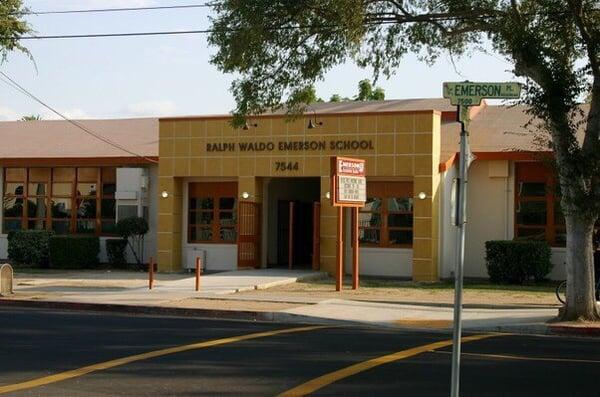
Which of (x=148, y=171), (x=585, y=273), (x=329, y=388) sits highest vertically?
(x=148, y=171)

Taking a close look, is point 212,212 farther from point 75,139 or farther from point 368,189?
point 75,139

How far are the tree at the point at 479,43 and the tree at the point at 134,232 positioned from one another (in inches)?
459

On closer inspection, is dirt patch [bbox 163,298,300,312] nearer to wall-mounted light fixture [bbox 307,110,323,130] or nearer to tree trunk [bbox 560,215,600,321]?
tree trunk [bbox 560,215,600,321]

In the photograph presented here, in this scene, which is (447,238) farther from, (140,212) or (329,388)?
(329,388)

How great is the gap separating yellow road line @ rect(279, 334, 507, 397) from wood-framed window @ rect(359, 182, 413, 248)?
12.9 meters

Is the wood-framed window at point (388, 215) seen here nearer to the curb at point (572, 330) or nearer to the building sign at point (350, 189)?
the building sign at point (350, 189)

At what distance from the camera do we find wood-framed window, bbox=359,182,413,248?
27609mm

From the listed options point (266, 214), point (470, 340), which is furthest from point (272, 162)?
point (470, 340)

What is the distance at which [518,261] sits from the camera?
25797 mm

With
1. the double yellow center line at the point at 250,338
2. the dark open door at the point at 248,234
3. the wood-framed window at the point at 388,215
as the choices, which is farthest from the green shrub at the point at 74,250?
the double yellow center line at the point at 250,338

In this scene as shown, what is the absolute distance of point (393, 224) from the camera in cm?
2784

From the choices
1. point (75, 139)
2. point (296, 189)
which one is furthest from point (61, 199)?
point (296, 189)

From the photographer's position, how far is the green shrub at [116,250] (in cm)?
3089

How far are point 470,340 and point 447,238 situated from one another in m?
13.2
